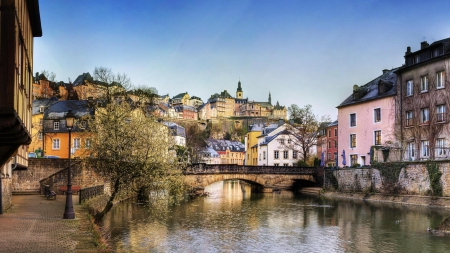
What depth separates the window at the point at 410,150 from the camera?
42594 mm

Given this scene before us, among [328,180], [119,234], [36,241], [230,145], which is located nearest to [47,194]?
[119,234]

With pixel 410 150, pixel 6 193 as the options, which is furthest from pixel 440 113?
pixel 6 193

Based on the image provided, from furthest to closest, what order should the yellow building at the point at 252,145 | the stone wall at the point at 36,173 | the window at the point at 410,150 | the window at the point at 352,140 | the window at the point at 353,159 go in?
the yellow building at the point at 252,145 < the window at the point at 352,140 < the window at the point at 353,159 < the window at the point at 410,150 < the stone wall at the point at 36,173

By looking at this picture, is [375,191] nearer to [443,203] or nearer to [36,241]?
[443,203]

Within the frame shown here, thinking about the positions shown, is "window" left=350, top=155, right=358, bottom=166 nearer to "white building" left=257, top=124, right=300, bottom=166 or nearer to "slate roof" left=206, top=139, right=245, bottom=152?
"white building" left=257, top=124, right=300, bottom=166

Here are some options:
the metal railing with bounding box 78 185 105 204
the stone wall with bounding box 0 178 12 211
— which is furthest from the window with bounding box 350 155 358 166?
the stone wall with bounding box 0 178 12 211

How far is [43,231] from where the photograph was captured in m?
16.7

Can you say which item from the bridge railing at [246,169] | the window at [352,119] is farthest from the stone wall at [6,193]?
the window at [352,119]

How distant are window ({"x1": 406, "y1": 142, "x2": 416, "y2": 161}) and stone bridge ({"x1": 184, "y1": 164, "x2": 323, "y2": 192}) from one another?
15.8 m

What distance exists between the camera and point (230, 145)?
15100 cm

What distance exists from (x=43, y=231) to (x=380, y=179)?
3222 cm

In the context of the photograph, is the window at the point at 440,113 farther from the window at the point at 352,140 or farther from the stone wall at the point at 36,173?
the stone wall at the point at 36,173

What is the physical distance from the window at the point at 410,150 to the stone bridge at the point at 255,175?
15.8 m

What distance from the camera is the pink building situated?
46594mm
